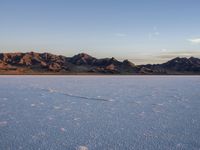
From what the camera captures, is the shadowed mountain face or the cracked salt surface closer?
the cracked salt surface

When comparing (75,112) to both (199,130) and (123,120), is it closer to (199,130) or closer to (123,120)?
(123,120)

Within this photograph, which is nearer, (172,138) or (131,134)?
(172,138)

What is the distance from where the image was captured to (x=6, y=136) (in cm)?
783

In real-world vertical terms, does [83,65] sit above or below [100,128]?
above

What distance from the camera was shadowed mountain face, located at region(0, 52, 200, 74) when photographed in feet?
456

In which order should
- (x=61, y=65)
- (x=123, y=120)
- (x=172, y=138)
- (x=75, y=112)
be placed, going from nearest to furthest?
(x=172, y=138), (x=123, y=120), (x=75, y=112), (x=61, y=65)

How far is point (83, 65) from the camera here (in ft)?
528

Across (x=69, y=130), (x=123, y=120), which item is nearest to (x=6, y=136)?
(x=69, y=130)

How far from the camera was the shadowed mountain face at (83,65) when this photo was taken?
139m

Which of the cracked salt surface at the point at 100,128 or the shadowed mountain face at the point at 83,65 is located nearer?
the cracked salt surface at the point at 100,128

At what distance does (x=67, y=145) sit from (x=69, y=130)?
1.66 metres

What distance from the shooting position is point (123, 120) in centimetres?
1020

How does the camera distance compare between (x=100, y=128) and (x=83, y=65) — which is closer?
(x=100, y=128)

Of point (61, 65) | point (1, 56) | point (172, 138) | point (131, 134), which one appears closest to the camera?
point (172, 138)
